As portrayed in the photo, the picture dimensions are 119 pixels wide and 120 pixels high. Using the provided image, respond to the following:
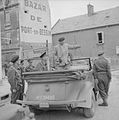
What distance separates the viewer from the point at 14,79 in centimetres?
644

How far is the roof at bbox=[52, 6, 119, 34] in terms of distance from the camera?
3562cm

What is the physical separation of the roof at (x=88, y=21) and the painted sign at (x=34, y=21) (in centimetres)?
524

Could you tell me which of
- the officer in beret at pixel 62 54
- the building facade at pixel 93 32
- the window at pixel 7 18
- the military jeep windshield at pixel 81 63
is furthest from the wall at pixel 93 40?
the officer in beret at pixel 62 54

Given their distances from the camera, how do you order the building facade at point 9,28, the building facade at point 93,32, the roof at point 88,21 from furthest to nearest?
the roof at point 88,21, the building facade at point 93,32, the building facade at point 9,28

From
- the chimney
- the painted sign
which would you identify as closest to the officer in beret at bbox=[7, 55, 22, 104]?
the painted sign

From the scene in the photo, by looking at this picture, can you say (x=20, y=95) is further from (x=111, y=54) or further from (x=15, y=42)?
(x=111, y=54)

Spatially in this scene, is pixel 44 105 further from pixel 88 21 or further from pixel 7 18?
pixel 88 21

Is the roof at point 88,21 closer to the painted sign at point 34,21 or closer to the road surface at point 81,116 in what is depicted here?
the painted sign at point 34,21

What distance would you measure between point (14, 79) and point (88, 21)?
3322cm

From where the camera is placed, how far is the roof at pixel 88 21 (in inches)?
1403

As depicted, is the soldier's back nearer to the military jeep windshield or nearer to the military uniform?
the military jeep windshield

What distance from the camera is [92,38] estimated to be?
3641cm

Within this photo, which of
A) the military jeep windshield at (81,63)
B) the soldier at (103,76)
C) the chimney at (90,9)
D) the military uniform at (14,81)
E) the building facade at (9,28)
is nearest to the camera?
the military uniform at (14,81)

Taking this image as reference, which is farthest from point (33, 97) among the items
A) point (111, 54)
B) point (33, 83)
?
point (111, 54)
